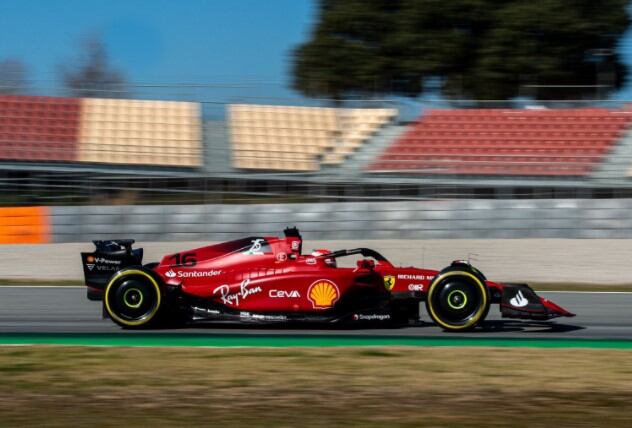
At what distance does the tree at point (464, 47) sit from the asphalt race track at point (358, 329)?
55.9ft

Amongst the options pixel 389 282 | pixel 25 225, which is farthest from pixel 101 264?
pixel 25 225

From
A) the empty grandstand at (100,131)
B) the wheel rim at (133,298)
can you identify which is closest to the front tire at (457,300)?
the wheel rim at (133,298)

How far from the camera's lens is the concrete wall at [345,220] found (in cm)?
1666

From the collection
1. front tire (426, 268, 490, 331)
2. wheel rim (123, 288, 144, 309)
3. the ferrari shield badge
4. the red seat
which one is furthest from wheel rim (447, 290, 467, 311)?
the red seat

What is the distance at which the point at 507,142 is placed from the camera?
2064cm

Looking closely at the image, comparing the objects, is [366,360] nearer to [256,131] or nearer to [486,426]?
[486,426]

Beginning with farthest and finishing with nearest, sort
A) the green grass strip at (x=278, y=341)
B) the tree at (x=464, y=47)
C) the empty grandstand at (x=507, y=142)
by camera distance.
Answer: the tree at (x=464, y=47) → the empty grandstand at (x=507, y=142) → the green grass strip at (x=278, y=341)

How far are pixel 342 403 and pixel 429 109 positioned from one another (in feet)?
56.2

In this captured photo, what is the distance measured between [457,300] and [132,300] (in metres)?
3.15

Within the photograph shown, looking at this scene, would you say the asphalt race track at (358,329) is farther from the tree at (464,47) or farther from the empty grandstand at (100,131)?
the tree at (464,47)

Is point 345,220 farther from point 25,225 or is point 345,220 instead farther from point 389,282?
point 389,282

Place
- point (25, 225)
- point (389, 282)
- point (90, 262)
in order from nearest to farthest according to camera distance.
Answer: point (389, 282) < point (90, 262) < point (25, 225)

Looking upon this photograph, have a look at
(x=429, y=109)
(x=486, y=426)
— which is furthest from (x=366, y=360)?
(x=429, y=109)

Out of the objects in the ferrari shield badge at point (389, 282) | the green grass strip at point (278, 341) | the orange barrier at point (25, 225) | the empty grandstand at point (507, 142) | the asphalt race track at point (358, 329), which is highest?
the empty grandstand at point (507, 142)
